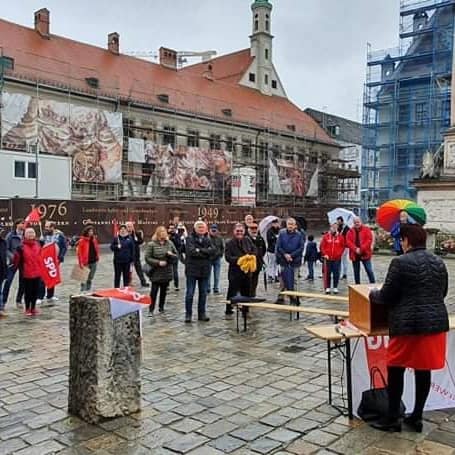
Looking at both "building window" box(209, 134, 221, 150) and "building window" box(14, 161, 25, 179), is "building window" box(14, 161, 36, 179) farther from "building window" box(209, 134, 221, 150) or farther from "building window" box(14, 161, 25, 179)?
"building window" box(209, 134, 221, 150)

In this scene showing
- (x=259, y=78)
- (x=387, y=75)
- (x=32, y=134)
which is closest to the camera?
(x=32, y=134)

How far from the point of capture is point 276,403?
505cm

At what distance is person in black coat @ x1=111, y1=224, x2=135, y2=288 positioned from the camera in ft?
38.4

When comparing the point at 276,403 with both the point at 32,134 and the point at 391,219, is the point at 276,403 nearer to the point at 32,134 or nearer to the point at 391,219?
the point at 391,219

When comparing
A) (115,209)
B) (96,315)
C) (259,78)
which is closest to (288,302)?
(96,315)

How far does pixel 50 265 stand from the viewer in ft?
34.4

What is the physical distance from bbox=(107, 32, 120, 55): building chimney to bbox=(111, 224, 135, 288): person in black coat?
40.3 meters

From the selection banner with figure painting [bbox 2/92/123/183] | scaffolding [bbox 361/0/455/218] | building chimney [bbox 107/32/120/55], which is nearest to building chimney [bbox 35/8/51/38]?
building chimney [bbox 107/32/120/55]

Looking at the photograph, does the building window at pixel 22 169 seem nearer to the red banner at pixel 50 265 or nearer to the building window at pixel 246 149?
the red banner at pixel 50 265

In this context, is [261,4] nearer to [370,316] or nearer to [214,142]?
[214,142]

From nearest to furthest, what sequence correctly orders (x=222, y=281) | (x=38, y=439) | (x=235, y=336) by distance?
(x=38, y=439), (x=235, y=336), (x=222, y=281)

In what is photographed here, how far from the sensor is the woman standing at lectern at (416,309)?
4.05 metres

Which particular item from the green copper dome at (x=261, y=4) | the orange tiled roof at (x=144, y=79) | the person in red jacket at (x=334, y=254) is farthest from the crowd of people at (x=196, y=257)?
the green copper dome at (x=261, y=4)

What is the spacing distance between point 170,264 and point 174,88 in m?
41.6
